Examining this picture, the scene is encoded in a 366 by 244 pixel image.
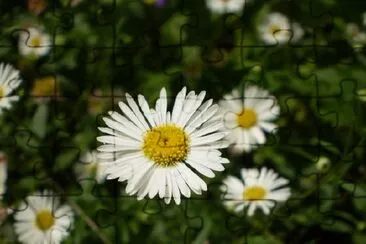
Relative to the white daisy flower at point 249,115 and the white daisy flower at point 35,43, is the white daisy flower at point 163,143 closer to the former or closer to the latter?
the white daisy flower at point 249,115

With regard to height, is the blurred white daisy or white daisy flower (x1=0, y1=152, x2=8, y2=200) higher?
the blurred white daisy

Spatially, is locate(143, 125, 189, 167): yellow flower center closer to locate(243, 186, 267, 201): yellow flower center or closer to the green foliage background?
the green foliage background

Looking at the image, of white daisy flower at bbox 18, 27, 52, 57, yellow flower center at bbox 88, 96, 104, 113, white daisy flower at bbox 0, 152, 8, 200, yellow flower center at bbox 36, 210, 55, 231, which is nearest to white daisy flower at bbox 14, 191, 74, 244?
yellow flower center at bbox 36, 210, 55, 231

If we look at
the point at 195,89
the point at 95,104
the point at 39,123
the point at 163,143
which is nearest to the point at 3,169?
the point at 39,123

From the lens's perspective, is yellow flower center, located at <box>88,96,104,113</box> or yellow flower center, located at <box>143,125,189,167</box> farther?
yellow flower center, located at <box>88,96,104,113</box>

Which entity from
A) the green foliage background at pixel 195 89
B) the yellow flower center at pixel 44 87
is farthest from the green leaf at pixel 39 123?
the yellow flower center at pixel 44 87

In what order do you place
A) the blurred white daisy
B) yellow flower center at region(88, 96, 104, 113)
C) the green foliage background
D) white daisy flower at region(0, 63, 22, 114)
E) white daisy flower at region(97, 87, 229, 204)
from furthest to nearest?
the blurred white daisy → yellow flower center at region(88, 96, 104, 113) → the green foliage background → white daisy flower at region(0, 63, 22, 114) → white daisy flower at region(97, 87, 229, 204)

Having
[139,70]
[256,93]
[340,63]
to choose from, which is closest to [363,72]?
[340,63]

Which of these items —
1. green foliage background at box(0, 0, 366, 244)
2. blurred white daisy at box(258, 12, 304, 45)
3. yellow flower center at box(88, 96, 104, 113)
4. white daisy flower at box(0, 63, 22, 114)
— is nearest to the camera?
white daisy flower at box(0, 63, 22, 114)
